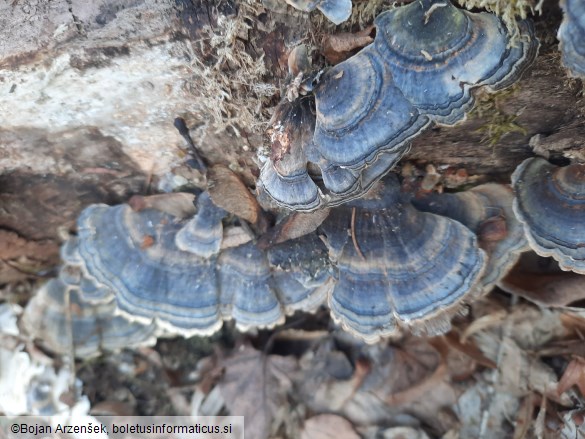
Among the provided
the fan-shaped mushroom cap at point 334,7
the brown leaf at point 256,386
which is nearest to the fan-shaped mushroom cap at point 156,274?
the brown leaf at point 256,386

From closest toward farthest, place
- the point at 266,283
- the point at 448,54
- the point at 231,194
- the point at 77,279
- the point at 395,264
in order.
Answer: the point at 448,54, the point at 395,264, the point at 231,194, the point at 266,283, the point at 77,279

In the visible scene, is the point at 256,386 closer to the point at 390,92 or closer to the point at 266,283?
the point at 266,283

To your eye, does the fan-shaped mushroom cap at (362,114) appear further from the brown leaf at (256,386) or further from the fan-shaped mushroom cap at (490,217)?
the brown leaf at (256,386)

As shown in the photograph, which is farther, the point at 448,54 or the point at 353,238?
the point at 353,238

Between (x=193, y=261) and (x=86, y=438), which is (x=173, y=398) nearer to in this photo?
(x=86, y=438)

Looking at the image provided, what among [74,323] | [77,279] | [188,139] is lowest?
[74,323]

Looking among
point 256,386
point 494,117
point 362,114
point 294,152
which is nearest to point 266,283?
point 294,152

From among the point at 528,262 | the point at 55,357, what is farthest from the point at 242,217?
the point at 55,357
